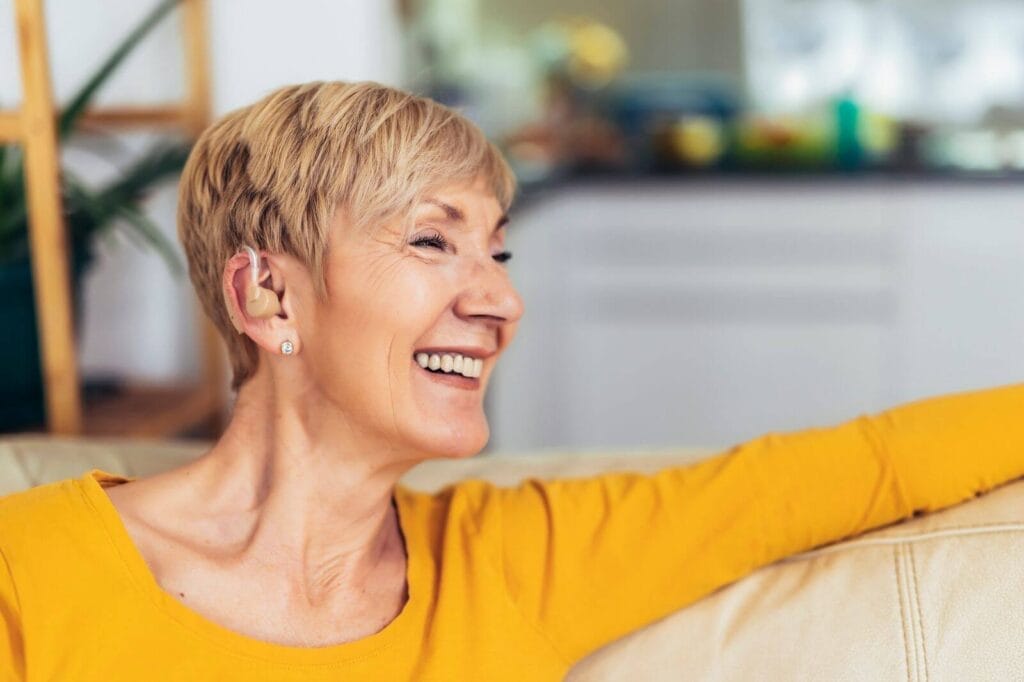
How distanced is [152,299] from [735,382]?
1742mm

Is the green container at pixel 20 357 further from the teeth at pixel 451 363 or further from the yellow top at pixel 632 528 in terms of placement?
the teeth at pixel 451 363

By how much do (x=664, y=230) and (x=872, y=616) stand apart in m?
2.50

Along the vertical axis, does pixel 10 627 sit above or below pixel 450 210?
below

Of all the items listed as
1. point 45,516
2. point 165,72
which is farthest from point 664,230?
point 45,516

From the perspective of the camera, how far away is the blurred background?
214 cm

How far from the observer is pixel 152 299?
2.39 metres

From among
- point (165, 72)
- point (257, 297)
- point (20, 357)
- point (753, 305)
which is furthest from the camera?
point (753, 305)

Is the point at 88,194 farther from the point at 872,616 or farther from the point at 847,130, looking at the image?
the point at 847,130

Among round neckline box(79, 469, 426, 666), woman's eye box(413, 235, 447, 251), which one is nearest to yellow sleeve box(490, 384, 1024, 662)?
round neckline box(79, 469, 426, 666)

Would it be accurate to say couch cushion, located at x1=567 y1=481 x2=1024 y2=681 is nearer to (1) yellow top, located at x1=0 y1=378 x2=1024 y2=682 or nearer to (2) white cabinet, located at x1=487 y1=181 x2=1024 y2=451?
(1) yellow top, located at x1=0 y1=378 x2=1024 y2=682

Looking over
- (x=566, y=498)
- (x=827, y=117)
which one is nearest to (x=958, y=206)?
(x=827, y=117)

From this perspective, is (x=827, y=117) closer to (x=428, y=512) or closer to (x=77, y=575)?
(x=428, y=512)

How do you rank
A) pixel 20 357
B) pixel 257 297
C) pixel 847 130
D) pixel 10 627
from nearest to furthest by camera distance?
1. pixel 10 627
2. pixel 257 297
3. pixel 20 357
4. pixel 847 130

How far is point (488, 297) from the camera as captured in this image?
1.10 meters
